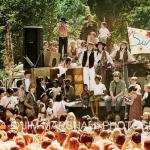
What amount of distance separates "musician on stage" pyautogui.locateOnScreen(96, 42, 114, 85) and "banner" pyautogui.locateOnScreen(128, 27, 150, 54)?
87cm

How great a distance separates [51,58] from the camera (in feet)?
66.9

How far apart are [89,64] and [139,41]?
5.70 feet

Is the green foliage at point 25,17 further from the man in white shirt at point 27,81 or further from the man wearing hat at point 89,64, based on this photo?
the man wearing hat at point 89,64

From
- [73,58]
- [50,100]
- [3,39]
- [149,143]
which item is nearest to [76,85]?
[73,58]

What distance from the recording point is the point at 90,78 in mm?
18422

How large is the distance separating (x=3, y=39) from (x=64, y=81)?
12474 mm

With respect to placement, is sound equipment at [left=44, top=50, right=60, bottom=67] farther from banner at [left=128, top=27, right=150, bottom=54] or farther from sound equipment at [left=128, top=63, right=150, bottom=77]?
banner at [left=128, top=27, right=150, bottom=54]

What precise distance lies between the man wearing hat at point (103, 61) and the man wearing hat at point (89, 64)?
6.5 inches

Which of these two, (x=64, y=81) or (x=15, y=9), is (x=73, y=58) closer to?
(x=64, y=81)

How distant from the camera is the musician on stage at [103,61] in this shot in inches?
720

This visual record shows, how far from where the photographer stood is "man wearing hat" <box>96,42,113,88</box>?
720 inches

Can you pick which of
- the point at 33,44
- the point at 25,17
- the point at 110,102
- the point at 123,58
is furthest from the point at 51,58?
the point at 25,17

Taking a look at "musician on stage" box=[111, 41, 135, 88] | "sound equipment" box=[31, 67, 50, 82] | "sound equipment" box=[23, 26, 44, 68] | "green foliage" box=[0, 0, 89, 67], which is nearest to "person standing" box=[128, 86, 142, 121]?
"musician on stage" box=[111, 41, 135, 88]

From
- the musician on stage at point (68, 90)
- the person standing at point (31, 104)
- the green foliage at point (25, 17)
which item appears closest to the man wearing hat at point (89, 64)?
the musician on stage at point (68, 90)
